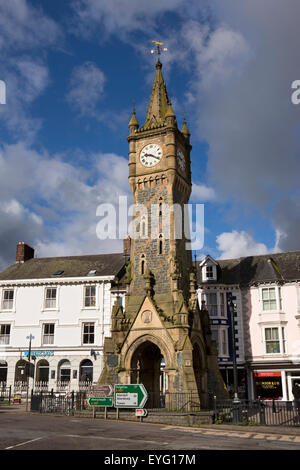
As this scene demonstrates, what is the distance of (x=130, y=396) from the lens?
21453 mm

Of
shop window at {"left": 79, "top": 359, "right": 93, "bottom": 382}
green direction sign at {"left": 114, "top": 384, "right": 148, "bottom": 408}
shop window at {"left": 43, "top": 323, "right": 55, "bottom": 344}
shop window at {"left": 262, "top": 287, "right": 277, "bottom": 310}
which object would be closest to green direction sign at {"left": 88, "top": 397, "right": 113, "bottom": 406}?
green direction sign at {"left": 114, "top": 384, "right": 148, "bottom": 408}

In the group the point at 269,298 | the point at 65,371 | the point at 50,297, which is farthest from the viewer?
the point at 50,297

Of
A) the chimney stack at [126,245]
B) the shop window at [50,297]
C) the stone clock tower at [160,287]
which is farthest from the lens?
the chimney stack at [126,245]

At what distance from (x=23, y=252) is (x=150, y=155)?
20.5 meters

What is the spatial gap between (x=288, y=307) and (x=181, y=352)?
13937mm

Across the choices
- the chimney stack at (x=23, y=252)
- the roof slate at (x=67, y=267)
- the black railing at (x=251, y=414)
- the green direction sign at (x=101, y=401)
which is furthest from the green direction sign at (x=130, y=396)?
the chimney stack at (x=23, y=252)

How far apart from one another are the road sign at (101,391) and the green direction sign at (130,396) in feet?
2.37

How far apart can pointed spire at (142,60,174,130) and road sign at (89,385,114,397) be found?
18971 mm

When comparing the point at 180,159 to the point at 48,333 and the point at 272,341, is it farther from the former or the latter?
the point at 48,333

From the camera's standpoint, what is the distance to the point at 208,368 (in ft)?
99.5

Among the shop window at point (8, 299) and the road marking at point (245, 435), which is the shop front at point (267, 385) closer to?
the road marking at point (245, 435)

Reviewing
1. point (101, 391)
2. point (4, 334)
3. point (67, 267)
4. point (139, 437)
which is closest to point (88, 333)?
point (67, 267)

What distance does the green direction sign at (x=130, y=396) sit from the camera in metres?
21.1

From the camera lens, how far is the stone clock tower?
26.7 metres
